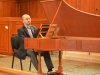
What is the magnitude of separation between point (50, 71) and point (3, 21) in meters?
3.63

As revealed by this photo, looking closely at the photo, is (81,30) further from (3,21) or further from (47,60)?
(3,21)

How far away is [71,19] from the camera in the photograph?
12.0ft

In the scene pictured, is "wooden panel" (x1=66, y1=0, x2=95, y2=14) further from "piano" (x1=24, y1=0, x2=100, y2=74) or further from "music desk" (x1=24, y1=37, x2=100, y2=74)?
"music desk" (x1=24, y1=37, x2=100, y2=74)

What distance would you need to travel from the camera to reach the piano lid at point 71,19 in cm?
349

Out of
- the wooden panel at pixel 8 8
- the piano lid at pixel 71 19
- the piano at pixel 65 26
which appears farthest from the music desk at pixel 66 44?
the wooden panel at pixel 8 8

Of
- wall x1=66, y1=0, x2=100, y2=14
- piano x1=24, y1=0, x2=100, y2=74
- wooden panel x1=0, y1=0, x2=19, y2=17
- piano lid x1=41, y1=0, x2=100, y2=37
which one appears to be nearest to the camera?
piano x1=24, y1=0, x2=100, y2=74

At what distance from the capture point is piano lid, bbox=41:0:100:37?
3.49 m

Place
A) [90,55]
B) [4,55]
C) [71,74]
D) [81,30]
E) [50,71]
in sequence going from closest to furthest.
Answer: [81,30]
[50,71]
[71,74]
[90,55]
[4,55]

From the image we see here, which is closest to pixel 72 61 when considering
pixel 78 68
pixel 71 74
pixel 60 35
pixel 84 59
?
pixel 84 59

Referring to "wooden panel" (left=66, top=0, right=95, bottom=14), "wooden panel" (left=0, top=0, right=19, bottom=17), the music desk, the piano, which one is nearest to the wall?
"wooden panel" (left=66, top=0, right=95, bottom=14)

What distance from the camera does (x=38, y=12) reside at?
31.4 ft

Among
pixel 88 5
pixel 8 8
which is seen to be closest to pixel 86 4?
pixel 88 5

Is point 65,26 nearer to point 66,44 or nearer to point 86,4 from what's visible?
point 66,44

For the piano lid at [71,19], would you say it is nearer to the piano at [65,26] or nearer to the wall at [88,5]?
the piano at [65,26]
